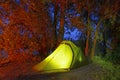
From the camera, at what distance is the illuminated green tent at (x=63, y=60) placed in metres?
13.2

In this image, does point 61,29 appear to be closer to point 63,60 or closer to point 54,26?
point 54,26

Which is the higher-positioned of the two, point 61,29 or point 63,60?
point 61,29

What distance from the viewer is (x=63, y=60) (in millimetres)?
13703

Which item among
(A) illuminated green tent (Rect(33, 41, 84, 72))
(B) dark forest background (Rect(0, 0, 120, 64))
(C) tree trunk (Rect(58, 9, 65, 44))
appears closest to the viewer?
(A) illuminated green tent (Rect(33, 41, 84, 72))

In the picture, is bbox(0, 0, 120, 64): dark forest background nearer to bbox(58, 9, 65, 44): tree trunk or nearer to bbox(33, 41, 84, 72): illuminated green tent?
bbox(58, 9, 65, 44): tree trunk

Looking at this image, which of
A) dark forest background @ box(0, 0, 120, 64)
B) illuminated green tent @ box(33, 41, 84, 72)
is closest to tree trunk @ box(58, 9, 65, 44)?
dark forest background @ box(0, 0, 120, 64)

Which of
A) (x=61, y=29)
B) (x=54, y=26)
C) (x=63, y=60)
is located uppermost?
(x=54, y=26)

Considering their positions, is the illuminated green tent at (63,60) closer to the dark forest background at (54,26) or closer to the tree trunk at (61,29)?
the dark forest background at (54,26)

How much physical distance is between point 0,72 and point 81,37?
888 cm

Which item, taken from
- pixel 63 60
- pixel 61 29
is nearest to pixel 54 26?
pixel 61 29

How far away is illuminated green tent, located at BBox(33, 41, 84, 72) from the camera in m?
13.2

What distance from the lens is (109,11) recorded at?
18656 mm

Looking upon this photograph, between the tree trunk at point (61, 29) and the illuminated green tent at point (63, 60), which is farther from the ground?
the tree trunk at point (61, 29)

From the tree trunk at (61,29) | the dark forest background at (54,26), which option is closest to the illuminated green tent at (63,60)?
the dark forest background at (54,26)
